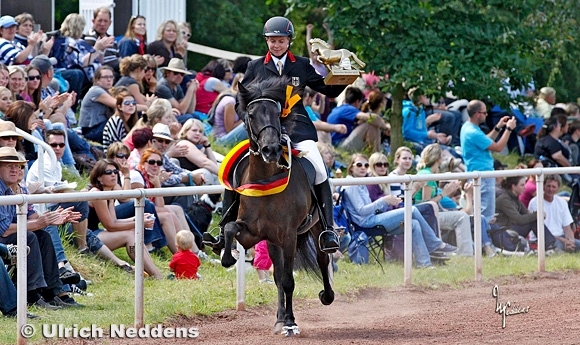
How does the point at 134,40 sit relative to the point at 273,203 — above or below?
above

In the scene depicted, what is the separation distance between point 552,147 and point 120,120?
7.37 m

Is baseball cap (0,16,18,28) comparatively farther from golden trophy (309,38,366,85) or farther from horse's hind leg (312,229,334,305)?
horse's hind leg (312,229,334,305)

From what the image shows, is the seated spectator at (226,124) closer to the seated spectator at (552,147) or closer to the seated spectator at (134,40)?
the seated spectator at (134,40)

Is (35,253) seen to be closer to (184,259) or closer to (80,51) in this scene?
(184,259)

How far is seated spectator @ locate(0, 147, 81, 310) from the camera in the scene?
350 inches

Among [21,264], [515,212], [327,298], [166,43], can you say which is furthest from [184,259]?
[166,43]

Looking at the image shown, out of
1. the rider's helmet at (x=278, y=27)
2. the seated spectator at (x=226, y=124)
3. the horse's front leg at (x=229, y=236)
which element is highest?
the rider's helmet at (x=278, y=27)

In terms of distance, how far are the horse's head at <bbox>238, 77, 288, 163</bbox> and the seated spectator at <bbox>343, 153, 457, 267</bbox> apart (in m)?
3.06

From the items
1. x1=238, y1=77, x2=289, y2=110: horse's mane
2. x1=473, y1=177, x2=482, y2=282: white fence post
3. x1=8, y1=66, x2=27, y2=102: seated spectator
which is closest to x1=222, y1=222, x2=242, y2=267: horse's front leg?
x1=238, y1=77, x2=289, y2=110: horse's mane

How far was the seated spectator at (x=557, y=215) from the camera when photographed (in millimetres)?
13438

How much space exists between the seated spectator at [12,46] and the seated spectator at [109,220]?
3.61m

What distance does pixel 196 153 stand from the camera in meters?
13.5

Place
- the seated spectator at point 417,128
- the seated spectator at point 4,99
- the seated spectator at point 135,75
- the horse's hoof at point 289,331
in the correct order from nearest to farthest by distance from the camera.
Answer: the horse's hoof at point 289,331, the seated spectator at point 4,99, the seated spectator at point 135,75, the seated spectator at point 417,128

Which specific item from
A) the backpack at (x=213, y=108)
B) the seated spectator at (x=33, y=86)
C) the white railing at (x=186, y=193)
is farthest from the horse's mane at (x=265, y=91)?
the backpack at (x=213, y=108)
